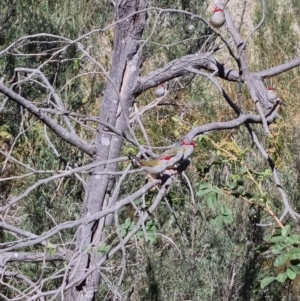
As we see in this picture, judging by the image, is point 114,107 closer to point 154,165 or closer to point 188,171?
point 154,165

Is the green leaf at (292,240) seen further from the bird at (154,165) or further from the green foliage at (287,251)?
the bird at (154,165)

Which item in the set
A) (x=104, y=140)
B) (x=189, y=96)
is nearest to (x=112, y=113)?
(x=104, y=140)

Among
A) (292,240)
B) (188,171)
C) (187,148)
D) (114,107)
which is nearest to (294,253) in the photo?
(292,240)

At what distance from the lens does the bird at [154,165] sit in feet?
5.49

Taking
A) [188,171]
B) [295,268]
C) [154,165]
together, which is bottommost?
[188,171]

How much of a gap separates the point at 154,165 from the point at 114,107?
427 mm

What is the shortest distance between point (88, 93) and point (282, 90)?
1490 millimetres

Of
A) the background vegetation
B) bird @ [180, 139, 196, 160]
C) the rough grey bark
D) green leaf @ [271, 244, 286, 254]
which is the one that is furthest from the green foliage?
the rough grey bark

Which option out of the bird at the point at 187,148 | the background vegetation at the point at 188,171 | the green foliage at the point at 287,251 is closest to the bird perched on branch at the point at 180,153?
the bird at the point at 187,148

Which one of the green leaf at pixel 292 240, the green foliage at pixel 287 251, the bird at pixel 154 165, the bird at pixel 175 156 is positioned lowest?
the green foliage at pixel 287 251

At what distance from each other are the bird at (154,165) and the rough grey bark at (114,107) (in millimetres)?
290

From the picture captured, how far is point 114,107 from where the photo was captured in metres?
2.07

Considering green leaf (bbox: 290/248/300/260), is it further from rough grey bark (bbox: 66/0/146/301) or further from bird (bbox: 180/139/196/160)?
rough grey bark (bbox: 66/0/146/301)

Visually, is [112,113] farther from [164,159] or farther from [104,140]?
[164,159]
